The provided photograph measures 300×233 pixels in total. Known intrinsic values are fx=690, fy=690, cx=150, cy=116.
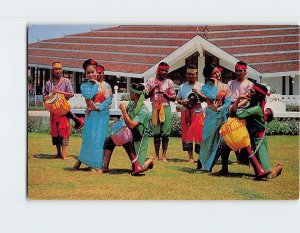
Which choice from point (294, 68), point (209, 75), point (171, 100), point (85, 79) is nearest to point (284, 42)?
point (294, 68)

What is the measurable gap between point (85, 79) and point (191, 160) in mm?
2181

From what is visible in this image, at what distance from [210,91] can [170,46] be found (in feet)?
3.42

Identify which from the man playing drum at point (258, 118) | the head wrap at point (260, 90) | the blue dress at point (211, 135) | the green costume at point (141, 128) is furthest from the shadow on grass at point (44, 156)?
the head wrap at point (260, 90)

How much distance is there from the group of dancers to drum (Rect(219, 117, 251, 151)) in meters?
0.07

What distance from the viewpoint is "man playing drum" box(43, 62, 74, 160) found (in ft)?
36.4

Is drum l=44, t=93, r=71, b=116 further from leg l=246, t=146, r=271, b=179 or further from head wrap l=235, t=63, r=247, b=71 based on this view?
leg l=246, t=146, r=271, b=179

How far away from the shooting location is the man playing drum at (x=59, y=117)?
1109 cm

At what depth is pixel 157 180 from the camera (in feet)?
35.6

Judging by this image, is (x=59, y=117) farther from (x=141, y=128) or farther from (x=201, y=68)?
(x=201, y=68)

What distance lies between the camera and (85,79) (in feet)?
36.0

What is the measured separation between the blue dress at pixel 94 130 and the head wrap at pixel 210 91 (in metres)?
1.52

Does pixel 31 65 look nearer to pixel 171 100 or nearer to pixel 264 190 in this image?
pixel 171 100

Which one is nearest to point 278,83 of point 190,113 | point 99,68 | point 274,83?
point 274,83

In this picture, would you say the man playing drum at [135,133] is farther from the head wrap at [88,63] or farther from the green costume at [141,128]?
the head wrap at [88,63]
